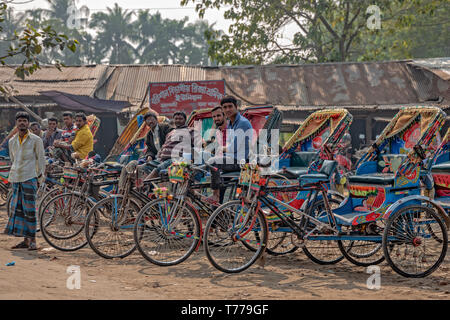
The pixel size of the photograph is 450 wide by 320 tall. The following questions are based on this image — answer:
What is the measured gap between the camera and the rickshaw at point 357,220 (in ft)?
19.1

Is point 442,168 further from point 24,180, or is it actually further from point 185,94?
point 185,94

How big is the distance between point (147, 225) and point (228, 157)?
1331mm

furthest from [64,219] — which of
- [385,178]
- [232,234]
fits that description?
[385,178]

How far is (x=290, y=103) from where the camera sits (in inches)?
827


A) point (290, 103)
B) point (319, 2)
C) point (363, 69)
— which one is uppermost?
point (319, 2)

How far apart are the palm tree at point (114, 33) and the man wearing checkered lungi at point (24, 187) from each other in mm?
42344

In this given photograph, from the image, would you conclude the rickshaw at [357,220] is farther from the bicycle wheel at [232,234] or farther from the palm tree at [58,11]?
the palm tree at [58,11]

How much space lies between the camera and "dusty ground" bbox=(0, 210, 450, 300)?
5.08 meters

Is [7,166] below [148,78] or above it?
below

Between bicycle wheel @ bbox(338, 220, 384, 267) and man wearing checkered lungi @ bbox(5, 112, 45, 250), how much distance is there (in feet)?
14.1

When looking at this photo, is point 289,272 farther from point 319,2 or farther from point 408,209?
point 319,2

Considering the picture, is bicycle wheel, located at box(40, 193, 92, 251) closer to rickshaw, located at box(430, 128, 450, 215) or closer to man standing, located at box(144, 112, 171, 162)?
man standing, located at box(144, 112, 171, 162)
